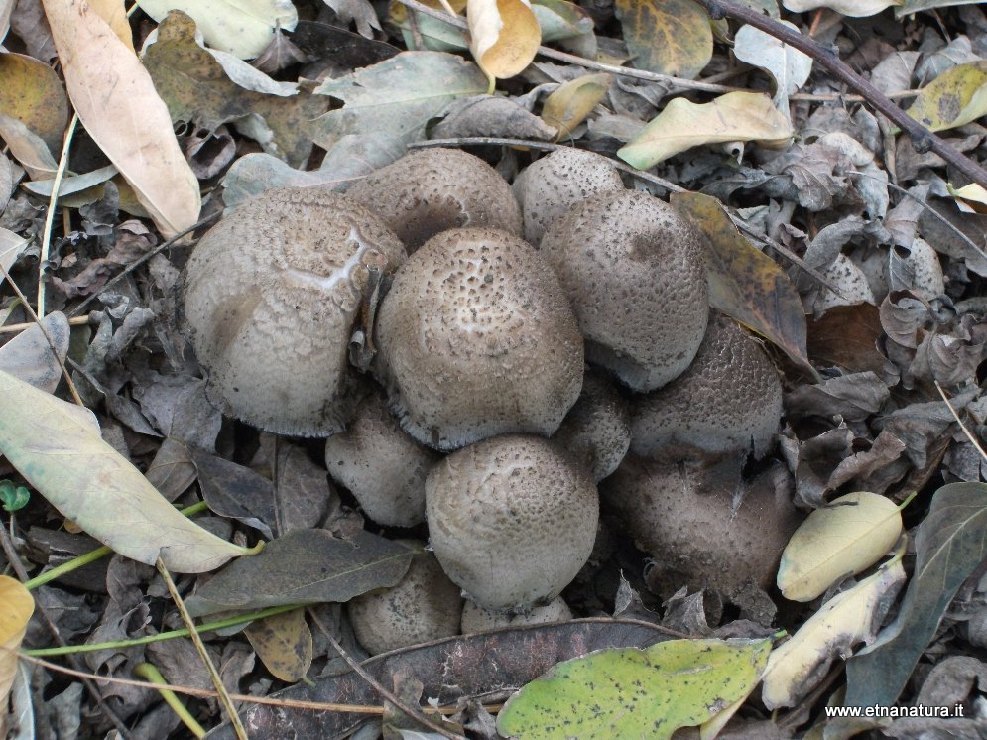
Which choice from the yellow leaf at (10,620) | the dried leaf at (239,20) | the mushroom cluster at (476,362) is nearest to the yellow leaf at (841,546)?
the mushroom cluster at (476,362)

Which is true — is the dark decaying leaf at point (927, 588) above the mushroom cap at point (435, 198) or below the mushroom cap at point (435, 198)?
below

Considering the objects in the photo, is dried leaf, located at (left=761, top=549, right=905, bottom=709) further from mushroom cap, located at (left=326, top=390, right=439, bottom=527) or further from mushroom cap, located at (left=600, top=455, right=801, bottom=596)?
mushroom cap, located at (left=326, top=390, right=439, bottom=527)

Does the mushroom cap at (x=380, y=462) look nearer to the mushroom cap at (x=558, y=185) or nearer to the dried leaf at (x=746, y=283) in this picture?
the mushroom cap at (x=558, y=185)

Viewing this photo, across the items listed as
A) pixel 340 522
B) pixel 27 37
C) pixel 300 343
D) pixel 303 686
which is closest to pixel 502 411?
pixel 300 343

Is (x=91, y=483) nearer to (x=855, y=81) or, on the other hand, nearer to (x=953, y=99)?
(x=855, y=81)

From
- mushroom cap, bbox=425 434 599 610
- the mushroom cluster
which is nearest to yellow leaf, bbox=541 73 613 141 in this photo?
the mushroom cluster
